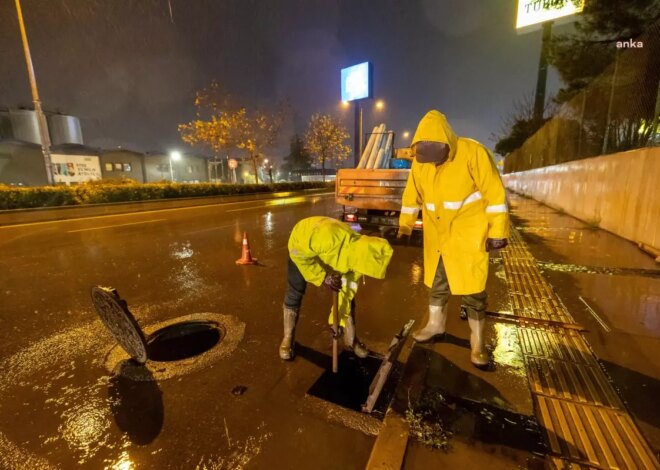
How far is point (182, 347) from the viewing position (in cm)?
342

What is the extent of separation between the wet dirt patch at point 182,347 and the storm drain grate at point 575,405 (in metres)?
2.59

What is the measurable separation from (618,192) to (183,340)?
9.01 m

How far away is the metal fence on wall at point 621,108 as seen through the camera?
6.56 metres

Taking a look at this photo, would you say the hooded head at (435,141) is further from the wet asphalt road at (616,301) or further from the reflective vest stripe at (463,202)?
the wet asphalt road at (616,301)

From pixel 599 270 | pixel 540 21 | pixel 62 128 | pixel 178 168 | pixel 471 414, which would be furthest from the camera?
pixel 62 128

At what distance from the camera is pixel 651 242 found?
5840 mm

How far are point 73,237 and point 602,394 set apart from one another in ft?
37.3

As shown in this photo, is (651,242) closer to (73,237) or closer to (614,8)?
(614,8)

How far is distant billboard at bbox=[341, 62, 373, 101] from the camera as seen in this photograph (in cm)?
3112

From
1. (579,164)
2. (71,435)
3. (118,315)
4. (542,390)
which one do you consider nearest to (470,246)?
(542,390)

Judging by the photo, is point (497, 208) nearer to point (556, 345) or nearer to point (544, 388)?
point (544, 388)

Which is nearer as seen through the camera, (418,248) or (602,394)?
(602,394)

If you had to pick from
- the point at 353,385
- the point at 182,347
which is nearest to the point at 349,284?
the point at 353,385

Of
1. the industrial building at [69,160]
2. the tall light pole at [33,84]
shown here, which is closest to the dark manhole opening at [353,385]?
the tall light pole at [33,84]
